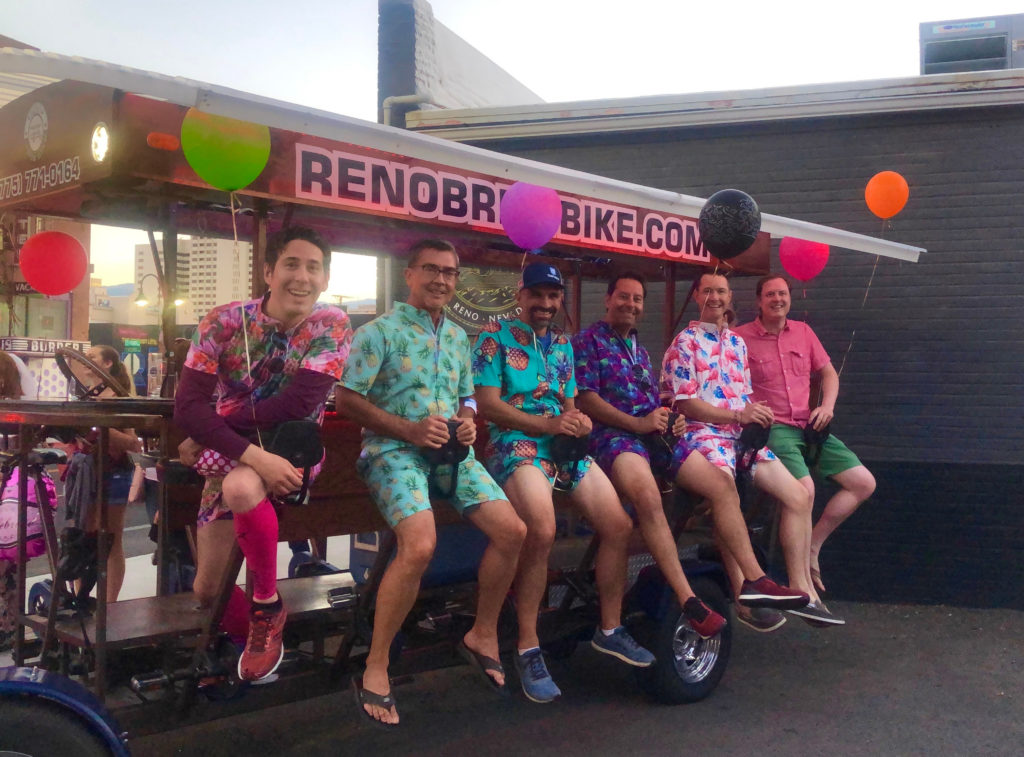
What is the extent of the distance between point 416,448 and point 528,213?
125cm

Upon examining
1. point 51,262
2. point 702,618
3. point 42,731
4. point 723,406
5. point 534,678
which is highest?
point 51,262

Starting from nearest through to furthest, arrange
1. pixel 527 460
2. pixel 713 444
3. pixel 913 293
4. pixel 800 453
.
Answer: pixel 527 460 → pixel 713 444 → pixel 800 453 → pixel 913 293

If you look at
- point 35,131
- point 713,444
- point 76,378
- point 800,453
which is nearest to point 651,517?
point 713,444

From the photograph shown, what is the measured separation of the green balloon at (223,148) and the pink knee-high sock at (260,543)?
1144 mm

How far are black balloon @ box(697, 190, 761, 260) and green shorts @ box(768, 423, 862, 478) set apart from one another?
3.80 feet

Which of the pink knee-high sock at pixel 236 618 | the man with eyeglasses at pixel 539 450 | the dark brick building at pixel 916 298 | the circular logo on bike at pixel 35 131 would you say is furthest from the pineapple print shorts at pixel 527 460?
the dark brick building at pixel 916 298

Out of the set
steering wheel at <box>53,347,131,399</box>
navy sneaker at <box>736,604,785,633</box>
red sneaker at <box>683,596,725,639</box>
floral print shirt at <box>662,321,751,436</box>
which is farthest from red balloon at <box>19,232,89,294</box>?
navy sneaker at <box>736,604,785,633</box>

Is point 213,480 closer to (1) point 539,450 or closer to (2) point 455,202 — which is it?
(1) point 539,450

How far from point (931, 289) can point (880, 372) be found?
0.72 m

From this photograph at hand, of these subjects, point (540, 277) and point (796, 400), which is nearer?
point (540, 277)

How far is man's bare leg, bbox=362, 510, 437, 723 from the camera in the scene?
3.45 meters

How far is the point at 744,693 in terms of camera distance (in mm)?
4957

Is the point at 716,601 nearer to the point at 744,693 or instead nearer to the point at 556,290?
the point at 744,693

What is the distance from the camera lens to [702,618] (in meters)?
4.33
